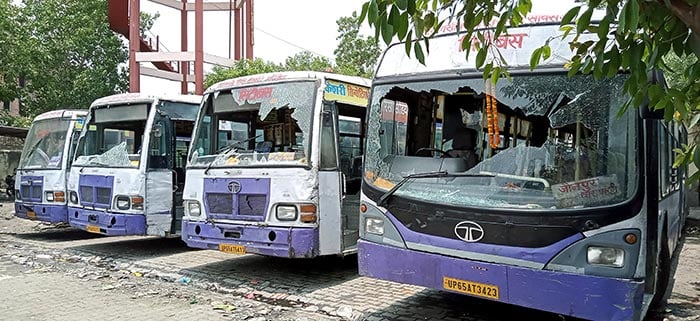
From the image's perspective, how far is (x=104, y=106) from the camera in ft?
30.2

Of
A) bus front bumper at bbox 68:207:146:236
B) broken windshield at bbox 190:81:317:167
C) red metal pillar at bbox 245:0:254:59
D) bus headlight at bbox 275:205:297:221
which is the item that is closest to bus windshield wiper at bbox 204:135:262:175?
broken windshield at bbox 190:81:317:167

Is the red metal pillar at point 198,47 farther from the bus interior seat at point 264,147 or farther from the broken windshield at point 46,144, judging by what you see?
A: the bus interior seat at point 264,147

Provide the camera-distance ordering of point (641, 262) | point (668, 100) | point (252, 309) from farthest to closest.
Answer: point (252, 309)
point (641, 262)
point (668, 100)

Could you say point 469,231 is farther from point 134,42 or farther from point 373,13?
point 134,42

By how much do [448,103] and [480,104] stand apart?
16.3 inches

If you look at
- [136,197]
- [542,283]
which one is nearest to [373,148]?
[542,283]

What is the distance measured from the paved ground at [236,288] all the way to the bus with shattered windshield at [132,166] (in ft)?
1.93

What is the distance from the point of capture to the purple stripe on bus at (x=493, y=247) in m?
4.03

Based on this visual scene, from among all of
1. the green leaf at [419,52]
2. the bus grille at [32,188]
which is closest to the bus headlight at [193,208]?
the bus grille at [32,188]

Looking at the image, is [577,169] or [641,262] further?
[577,169]

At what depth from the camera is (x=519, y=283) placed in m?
4.15

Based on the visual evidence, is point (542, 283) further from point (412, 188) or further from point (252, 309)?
point (252, 309)

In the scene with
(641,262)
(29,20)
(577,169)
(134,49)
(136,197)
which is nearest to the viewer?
(641,262)

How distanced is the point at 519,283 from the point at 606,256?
2.09 ft
